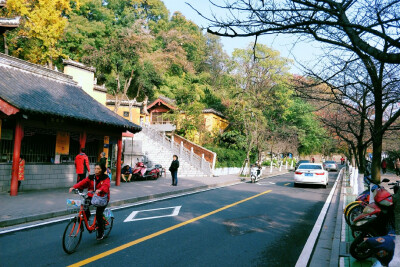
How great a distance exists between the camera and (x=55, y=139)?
47.3ft

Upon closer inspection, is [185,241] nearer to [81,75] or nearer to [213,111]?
[81,75]

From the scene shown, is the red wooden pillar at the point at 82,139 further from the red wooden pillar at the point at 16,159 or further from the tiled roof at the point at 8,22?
the tiled roof at the point at 8,22

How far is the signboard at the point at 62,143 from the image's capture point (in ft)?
46.9

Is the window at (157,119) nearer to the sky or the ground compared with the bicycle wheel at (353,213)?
nearer to the sky

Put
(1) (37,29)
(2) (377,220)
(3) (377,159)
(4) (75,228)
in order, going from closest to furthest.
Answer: (2) (377,220), (4) (75,228), (3) (377,159), (1) (37,29)

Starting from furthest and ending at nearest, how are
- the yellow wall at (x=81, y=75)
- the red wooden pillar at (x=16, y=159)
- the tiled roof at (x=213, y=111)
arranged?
the tiled roof at (x=213, y=111) → the yellow wall at (x=81, y=75) → the red wooden pillar at (x=16, y=159)

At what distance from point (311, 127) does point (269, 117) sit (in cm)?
827

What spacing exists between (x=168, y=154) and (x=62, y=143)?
13310 mm

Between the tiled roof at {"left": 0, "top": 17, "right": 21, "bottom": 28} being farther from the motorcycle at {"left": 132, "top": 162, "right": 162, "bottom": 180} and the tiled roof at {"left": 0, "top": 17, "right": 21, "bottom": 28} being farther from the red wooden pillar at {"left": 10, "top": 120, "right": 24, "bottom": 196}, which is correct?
the motorcycle at {"left": 132, "top": 162, "right": 162, "bottom": 180}

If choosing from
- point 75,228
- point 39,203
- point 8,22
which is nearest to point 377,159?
point 75,228

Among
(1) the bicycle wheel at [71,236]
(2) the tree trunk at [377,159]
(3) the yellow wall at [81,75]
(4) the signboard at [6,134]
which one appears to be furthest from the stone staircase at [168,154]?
(1) the bicycle wheel at [71,236]

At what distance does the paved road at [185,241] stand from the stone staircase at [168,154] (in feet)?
50.2

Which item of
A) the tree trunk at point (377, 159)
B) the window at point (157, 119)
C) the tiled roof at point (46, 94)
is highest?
the window at point (157, 119)

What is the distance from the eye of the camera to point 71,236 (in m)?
5.75
